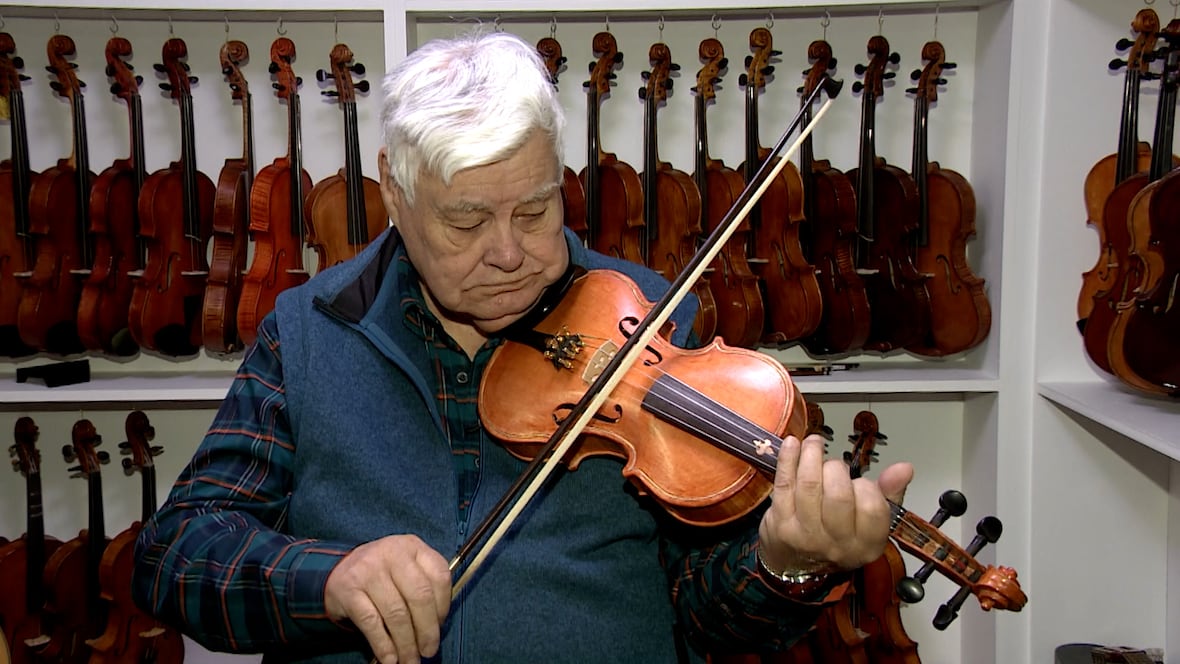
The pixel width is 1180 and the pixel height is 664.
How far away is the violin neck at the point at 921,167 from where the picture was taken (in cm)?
213

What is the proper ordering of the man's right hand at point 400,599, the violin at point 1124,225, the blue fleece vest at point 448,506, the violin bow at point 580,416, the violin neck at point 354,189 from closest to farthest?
1. the man's right hand at point 400,599
2. the violin bow at point 580,416
3. the blue fleece vest at point 448,506
4. the violin at point 1124,225
5. the violin neck at point 354,189

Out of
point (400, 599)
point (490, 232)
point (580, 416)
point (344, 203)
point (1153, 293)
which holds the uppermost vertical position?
point (344, 203)

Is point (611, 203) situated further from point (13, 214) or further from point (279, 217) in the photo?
point (13, 214)

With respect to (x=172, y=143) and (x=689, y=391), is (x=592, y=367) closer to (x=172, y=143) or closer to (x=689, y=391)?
(x=689, y=391)

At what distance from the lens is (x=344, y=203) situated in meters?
2.12

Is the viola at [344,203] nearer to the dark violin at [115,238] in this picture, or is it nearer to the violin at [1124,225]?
the dark violin at [115,238]

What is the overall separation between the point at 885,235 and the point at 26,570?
7.22 feet

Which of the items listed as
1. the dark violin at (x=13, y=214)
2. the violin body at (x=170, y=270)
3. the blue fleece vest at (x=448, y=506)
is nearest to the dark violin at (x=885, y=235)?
the blue fleece vest at (x=448, y=506)

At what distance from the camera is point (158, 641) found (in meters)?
2.28

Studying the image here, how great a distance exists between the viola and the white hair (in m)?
0.93

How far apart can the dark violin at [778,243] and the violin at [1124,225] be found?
57 centimetres

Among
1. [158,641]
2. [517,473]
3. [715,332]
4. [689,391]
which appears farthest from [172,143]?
[689,391]

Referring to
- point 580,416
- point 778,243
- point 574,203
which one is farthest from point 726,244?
point 580,416

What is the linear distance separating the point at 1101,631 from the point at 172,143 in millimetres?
2614
